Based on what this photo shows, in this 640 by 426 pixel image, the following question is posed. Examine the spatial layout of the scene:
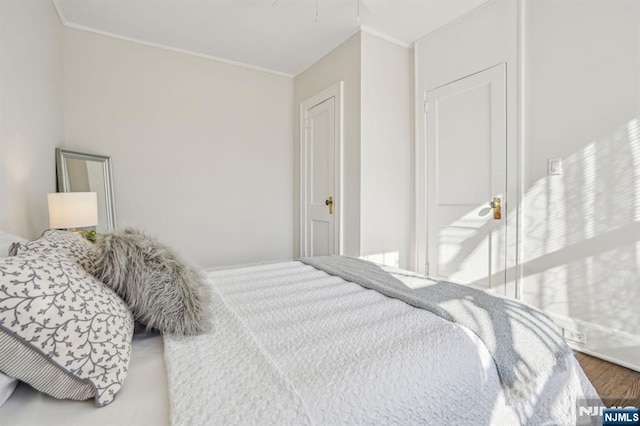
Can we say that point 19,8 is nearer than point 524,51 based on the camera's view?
Yes

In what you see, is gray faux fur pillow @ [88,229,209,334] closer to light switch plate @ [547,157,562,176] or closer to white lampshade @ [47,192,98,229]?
white lampshade @ [47,192,98,229]

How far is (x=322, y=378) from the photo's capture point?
29.7 inches

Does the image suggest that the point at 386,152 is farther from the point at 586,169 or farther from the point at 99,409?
the point at 99,409

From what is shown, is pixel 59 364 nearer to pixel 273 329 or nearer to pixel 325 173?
pixel 273 329

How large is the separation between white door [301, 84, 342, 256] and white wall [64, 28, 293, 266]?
0.35 meters

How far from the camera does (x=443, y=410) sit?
31.4 inches

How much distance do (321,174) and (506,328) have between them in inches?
104

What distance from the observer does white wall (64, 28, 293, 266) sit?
2.93m

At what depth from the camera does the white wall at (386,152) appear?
2.93 m

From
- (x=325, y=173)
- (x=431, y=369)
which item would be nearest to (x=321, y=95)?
(x=325, y=173)

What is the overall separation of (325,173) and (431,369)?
107 inches

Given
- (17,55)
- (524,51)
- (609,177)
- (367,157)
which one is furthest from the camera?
(367,157)

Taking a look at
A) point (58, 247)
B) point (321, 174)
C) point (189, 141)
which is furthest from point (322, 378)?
point (189, 141)

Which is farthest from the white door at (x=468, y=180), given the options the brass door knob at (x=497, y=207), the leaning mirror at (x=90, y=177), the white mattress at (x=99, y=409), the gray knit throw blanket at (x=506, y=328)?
the leaning mirror at (x=90, y=177)
